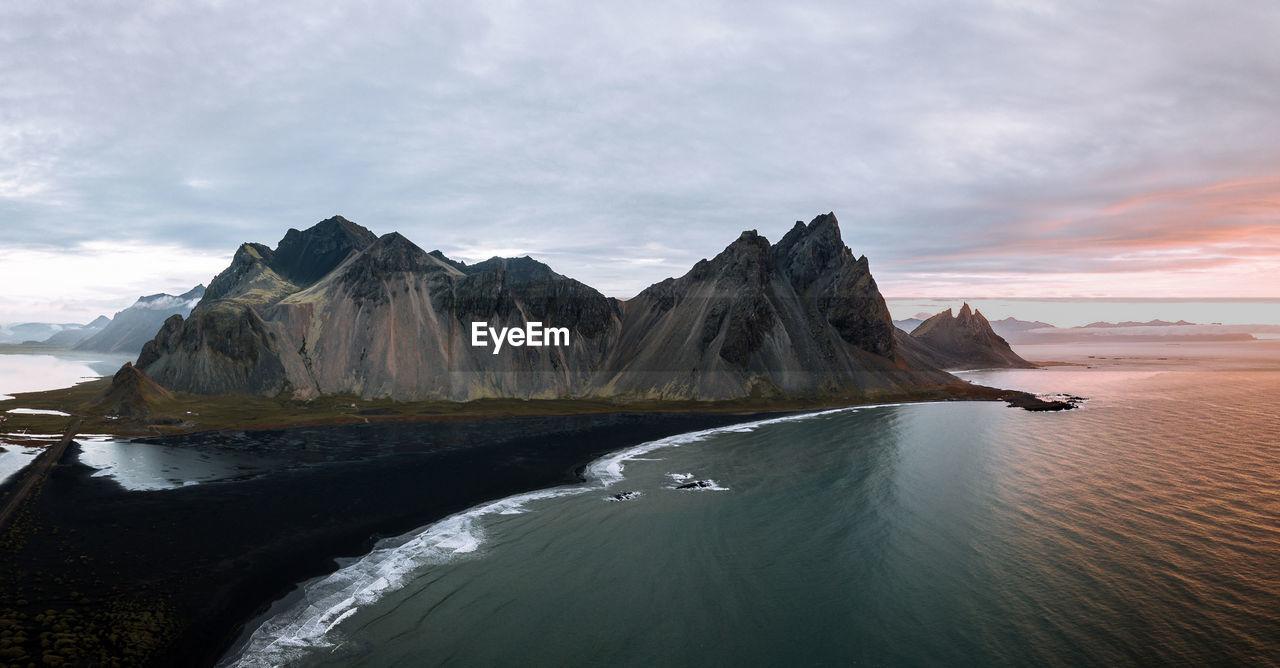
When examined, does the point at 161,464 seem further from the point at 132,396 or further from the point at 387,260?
the point at 387,260

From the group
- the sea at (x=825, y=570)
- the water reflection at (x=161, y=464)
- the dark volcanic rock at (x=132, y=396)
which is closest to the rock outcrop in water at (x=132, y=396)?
the dark volcanic rock at (x=132, y=396)

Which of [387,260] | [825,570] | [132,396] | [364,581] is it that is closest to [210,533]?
[364,581]

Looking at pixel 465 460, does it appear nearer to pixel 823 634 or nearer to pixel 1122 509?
pixel 823 634

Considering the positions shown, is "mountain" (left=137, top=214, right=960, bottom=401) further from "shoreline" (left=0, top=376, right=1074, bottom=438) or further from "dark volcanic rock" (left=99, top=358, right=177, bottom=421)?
"dark volcanic rock" (left=99, top=358, right=177, bottom=421)

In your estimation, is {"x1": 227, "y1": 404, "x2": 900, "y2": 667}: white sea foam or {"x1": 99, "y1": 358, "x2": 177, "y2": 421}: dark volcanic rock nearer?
{"x1": 227, "y1": 404, "x2": 900, "y2": 667}: white sea foam

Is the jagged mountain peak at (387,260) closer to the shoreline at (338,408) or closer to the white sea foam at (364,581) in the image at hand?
the shoreline at (338,408)

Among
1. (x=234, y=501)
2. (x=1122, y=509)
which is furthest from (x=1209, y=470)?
(x=234, y=501)

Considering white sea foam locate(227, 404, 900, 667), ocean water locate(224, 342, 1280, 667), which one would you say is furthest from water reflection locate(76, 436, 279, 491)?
ocean water locate(224, 342, 1280, 667)
